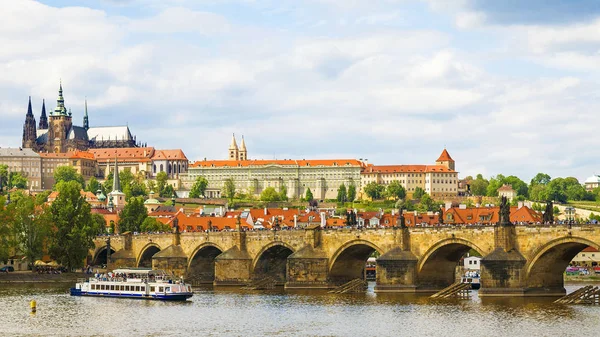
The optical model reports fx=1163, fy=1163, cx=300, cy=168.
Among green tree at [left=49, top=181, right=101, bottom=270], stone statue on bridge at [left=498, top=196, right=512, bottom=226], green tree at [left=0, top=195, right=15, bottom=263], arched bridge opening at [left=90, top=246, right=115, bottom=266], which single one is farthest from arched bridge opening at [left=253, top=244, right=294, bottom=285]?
arched bridge opening at [left=90, top=246, right=115, bottom=266]

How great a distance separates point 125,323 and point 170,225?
7662 centimetres

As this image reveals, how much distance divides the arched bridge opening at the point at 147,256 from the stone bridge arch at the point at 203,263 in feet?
35.2

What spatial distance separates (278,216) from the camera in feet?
542

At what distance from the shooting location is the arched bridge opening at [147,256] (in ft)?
403

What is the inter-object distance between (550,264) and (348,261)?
817 inches

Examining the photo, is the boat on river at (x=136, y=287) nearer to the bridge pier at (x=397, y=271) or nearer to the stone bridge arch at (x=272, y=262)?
the stone bridge arch at (x=272, y=262)

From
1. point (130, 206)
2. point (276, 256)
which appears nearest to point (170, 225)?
point (130, 206)

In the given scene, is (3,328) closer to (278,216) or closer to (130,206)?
(130,206)

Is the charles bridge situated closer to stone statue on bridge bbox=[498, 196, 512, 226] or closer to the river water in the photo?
stone statue on bridge bbox=[498, 196, 512, 226]

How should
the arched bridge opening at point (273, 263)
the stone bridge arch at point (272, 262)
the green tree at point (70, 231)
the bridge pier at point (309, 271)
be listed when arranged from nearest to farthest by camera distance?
the bridge pier at point (309, 271)
the stone bridge arch at point (272, 262)
the arched bridge opening at point (273, 263)
the green tree at point (70, 231)

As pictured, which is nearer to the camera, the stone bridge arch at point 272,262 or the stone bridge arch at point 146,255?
the stone bridge arch at point 272,262

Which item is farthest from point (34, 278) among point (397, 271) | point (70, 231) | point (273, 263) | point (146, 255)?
point (397, 271)

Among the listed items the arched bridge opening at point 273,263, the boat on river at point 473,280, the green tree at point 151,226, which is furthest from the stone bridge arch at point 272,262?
the green tree at point 151,226

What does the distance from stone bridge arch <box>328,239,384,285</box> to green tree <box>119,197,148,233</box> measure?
171 ft
